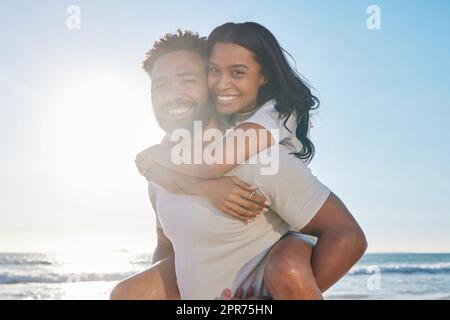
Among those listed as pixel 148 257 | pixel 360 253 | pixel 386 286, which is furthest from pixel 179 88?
pixel 148 257

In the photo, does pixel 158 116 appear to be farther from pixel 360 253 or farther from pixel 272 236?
pixel 360 253

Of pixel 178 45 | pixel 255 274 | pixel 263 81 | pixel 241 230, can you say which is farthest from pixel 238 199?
pixel 178 45

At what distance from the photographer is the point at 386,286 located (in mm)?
13656

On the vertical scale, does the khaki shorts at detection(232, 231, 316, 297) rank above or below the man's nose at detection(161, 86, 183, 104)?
below

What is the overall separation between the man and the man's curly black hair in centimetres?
61

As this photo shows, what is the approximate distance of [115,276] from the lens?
44.4 feet

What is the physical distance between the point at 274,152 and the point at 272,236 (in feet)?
1.09

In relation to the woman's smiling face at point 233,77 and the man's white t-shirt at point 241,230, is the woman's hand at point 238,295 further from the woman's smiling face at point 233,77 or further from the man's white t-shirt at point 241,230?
the woman's smiling face at point 233,77

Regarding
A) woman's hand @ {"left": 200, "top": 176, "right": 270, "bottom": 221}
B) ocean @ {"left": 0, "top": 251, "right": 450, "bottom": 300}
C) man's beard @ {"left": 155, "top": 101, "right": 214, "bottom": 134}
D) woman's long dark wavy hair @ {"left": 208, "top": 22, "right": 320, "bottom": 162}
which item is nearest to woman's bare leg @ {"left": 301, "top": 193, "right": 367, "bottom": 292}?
woman's hand @ {"left": 200, "top": 176, "right": 270, "bottom": 221}

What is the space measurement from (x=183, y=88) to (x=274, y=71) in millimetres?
428

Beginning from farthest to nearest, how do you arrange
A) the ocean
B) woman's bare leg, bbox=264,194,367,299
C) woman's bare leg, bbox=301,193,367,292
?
the ocean < woman's bare leg, bbox=301,193,367,292 < woman's bare leg, bbox=264,194,367,299

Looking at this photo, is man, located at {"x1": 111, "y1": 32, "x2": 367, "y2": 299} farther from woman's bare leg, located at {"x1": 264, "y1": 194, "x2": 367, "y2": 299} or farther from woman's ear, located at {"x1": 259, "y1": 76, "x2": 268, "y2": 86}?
woman's ear, located at {"x1": 259, "y1": 76, "x2": 268, "y2": 86}

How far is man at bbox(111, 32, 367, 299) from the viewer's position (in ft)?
7.11
